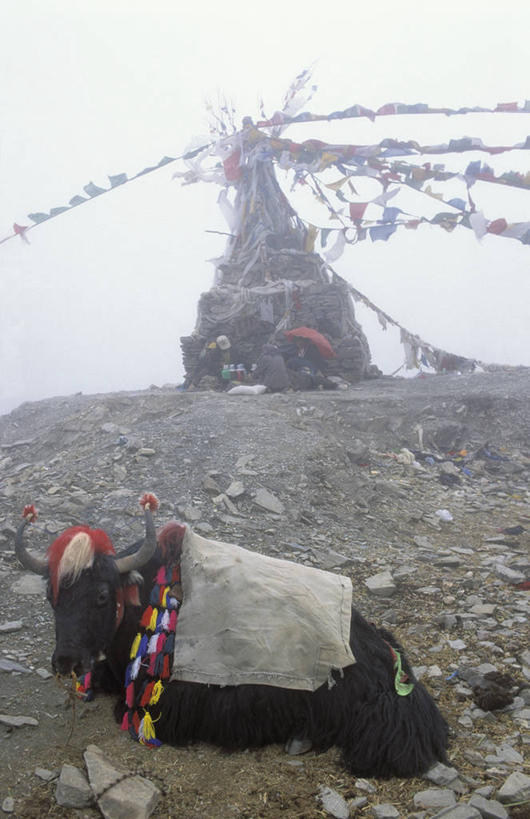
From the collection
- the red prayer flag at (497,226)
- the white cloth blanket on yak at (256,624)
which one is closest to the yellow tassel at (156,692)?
the white cloth blanket on yak at (256,624)

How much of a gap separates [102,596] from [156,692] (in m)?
0.54

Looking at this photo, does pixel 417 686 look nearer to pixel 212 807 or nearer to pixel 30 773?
pixel 212 807

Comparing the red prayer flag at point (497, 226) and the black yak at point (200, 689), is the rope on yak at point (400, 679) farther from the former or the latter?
the red prayer flag at point (497, 226)

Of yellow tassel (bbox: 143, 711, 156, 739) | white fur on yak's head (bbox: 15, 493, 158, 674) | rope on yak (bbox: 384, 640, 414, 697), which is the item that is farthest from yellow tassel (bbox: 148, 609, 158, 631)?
rope on yak (bbox: 384, 640, 414, 697)

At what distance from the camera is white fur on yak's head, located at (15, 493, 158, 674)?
295 centimetres

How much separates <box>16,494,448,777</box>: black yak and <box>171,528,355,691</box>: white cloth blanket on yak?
0.16 ft

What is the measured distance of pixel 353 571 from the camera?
5496 mm

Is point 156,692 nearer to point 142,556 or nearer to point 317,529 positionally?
point 142,556

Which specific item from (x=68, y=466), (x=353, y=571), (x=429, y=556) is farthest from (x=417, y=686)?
(x=68, y=466)

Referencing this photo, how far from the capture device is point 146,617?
3283 mm

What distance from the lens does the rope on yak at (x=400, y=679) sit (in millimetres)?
2975

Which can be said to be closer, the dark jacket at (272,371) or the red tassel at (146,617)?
the red tassel at (146,617)

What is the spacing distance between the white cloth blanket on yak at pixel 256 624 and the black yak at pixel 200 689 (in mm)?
50

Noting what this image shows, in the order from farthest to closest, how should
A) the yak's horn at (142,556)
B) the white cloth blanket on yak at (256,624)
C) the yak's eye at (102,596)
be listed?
1. the yak's horn at (142,556)
2. the yak's eye at (102,596)
3. the white cloth blanket on yak at (256,624)
